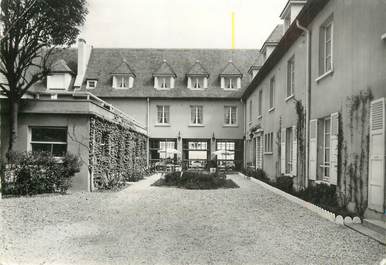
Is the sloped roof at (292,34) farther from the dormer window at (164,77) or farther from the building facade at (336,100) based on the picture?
the dormer window at (164,77)

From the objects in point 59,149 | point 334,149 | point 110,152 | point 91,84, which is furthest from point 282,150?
point 91,84

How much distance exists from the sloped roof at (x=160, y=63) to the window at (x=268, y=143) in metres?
10.2

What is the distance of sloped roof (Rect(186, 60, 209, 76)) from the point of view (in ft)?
100

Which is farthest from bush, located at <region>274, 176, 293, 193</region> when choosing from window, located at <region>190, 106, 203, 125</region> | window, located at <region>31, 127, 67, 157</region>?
window, located at <region>190, 106, 203, 125</region>

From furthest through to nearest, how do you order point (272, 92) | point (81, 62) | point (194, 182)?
point (81, 62) < point (272, 92) < point (194, 182)

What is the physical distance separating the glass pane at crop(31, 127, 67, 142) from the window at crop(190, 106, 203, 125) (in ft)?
56.0

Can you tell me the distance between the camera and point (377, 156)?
23.7 ft

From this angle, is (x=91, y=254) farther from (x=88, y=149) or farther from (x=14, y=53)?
(x=14, y=53)

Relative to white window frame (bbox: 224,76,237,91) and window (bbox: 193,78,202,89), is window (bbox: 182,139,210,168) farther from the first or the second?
white window frame (bbox: 224,76,237,91)

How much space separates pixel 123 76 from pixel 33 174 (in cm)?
1910

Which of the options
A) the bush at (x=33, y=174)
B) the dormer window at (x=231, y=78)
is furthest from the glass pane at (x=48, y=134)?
the dormer window at (x=231, y=78)

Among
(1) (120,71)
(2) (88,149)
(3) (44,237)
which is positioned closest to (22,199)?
(2) (88,149)

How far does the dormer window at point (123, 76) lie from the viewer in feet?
98.6

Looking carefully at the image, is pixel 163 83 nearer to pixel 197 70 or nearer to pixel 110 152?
pixel 197 70
